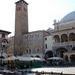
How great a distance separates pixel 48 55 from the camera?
197 feet

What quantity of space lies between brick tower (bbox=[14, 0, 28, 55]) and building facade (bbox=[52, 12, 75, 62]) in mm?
15017

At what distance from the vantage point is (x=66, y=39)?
54.8 m

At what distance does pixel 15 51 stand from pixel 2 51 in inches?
746

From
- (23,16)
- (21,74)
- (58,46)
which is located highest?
(23,16)

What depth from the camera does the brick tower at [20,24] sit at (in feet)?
225

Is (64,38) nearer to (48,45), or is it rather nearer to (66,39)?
(66,39)

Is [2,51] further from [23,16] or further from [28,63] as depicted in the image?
[23,16]

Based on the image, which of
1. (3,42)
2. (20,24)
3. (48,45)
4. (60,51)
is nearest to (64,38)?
(60,51)

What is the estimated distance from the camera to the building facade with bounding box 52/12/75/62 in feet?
164

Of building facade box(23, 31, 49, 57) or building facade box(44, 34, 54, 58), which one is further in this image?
building facade box(23, 31, 49, 57)

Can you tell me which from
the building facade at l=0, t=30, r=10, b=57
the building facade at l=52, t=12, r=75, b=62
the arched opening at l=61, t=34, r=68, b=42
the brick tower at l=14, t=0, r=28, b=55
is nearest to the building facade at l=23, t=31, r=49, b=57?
the brick tower at l=14, t=0, r=28, b=55

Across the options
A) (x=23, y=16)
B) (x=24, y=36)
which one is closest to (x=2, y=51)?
(x=24, y=36)

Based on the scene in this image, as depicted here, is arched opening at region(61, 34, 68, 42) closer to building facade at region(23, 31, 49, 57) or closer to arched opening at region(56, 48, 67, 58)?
arched opening at region(56, 48, 67, 58)

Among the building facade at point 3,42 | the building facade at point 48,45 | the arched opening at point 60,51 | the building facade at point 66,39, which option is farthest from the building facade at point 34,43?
the building facade at point 3,42
